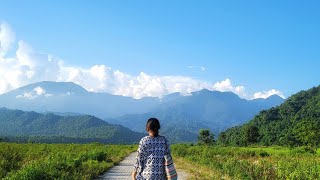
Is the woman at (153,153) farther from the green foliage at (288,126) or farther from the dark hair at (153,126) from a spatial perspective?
the green foliage at (288,126)

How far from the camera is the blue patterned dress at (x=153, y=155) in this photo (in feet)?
25.0

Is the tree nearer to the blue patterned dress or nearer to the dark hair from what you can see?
the blue patterned dress

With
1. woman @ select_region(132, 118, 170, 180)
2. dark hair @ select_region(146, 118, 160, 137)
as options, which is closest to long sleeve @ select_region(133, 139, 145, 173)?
woman @ select_region(132, 118, 170, 180)

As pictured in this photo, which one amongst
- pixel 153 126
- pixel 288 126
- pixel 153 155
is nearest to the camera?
pixel 153 126

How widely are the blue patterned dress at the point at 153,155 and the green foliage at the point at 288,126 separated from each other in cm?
6640

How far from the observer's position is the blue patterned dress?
7.63 metres

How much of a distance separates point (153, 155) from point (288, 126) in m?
91.8

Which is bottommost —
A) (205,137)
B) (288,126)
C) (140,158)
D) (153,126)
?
(140,158)

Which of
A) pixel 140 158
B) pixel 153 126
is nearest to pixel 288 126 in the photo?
pixel 140 158

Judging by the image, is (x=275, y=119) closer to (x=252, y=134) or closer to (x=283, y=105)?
(x=283, y=105)

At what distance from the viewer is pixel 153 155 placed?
301 inches

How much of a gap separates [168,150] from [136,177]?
2.61ft

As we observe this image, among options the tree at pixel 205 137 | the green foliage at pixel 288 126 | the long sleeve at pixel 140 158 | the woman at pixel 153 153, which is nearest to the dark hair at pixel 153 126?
the woman at pixel 153 153

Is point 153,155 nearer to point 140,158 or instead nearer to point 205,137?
point 140,158
